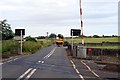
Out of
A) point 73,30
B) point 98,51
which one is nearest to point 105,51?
point 98,51

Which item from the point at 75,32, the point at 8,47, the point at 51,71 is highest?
the point at 75,32

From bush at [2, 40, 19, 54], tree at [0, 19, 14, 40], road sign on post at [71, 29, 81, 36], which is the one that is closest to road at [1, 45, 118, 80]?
road sign on post at [71, 29, 81, 36]

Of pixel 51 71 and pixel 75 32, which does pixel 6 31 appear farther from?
pixel 51 71

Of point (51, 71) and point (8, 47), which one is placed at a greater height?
point (8, 47)

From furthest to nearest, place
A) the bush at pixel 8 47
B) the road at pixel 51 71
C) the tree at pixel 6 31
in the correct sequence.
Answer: the tree at pixel 6 31, the bush at pixel 8 47, the road at pixel 51 71

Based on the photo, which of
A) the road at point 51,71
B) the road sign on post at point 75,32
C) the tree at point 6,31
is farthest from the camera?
the tree at point 6,31

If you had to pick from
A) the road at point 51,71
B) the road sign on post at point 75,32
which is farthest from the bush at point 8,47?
the road at point 51,71

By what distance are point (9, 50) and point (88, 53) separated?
1591 cm

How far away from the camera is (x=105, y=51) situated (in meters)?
50.0

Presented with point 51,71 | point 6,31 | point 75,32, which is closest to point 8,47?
point 75,32

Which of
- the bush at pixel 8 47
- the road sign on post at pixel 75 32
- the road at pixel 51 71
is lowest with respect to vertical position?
the road at pixel 51 71

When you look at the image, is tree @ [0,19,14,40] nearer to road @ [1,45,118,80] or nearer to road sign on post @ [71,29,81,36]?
road sign on post @ [71,29,81,36]

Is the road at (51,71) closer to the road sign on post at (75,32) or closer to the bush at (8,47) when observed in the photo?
the road sign on post at (75,32)

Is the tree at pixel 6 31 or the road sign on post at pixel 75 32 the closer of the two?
the road sign on post at pixel 75 32
